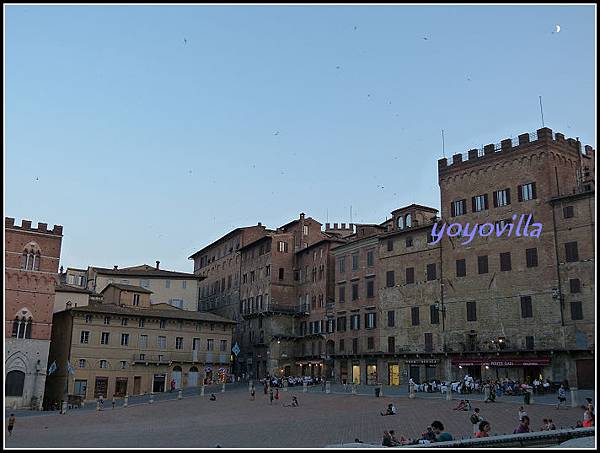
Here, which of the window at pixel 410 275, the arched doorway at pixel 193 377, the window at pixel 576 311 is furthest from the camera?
the arched doorway at pixel 193 377

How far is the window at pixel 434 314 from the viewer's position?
5431 cm

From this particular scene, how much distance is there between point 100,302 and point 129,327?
30.4 ft

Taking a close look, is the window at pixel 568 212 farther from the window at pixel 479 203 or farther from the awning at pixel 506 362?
the awning at pixel 506 362

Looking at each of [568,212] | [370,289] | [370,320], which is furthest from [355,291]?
[568,212]

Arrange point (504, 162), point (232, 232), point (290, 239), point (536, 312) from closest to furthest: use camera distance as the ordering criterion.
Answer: point (536, 312), point (504, 162), point (290, 239), point (232, 232)

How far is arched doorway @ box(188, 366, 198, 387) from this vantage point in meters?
67.4

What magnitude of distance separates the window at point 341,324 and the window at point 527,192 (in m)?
23.1

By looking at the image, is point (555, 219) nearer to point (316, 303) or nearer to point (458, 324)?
point (458, 324)

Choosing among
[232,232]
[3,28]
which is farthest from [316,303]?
[3,28]

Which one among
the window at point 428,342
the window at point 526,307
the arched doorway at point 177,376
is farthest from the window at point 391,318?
the arched doorway at point 177,376

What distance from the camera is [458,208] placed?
54750 mm

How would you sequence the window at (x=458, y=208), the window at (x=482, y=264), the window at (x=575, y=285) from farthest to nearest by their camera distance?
the window at (x=458, y=208) → the window at (x=482, y=264) → the window at (x=575, y=285)

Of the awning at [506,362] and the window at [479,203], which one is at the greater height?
the window at [479,203]

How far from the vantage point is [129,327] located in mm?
64625
